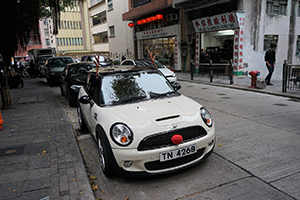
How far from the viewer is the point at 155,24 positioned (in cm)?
2444

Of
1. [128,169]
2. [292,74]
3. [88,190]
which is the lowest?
[88,190]

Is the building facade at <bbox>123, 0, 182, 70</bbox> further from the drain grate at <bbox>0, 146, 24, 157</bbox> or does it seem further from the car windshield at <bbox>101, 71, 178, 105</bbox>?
the drain grate at <bbox>0, 146, 24, 157</bbox>

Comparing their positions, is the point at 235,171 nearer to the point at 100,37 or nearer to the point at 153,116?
the point at 153,116

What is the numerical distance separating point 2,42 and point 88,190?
14.5 feet

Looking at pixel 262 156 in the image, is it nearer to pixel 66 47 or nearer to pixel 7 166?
pixel 7 166

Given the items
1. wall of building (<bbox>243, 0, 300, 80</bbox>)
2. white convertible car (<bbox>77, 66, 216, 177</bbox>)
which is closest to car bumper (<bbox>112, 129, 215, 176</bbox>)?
white convertible car (<bbox>77, 66, 216, 177</bbox>)

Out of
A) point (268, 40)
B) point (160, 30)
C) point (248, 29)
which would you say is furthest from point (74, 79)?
point (160, 30)

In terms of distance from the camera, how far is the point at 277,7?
16.1 metres

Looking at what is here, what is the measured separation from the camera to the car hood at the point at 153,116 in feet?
10.7

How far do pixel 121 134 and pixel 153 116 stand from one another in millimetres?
541

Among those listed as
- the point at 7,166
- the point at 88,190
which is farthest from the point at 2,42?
the point at 88,190

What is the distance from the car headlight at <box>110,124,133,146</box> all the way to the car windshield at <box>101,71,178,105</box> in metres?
0.82

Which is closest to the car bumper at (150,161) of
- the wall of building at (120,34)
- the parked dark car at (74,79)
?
the parked dark car at (74,79)

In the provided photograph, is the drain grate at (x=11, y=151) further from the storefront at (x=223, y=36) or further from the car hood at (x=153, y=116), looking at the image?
the storefront at (x=223, y=36)
